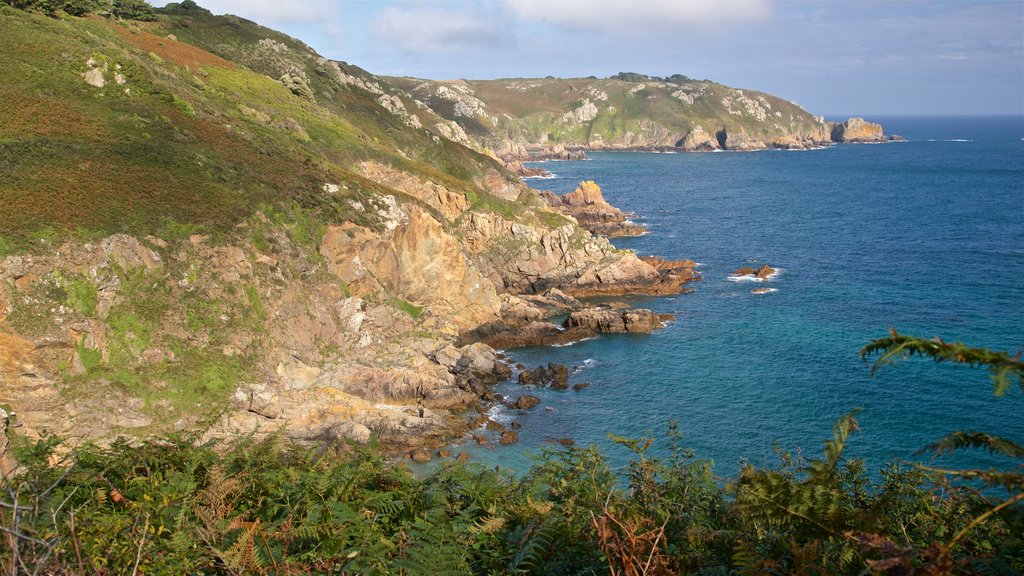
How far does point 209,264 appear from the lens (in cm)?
3756

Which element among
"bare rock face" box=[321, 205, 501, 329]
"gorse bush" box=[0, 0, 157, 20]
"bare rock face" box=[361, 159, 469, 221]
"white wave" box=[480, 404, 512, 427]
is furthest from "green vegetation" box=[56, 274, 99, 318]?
"gorse bush" box=[0, 0, 157, 20]

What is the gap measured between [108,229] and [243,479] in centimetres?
3105

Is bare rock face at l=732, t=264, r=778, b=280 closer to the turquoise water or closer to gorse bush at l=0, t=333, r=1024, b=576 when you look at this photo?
the turquoise water

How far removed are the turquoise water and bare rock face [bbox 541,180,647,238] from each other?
13.0ft

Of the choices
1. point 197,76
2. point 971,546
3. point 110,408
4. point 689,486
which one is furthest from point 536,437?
point 197,76

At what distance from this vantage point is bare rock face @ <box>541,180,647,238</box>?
92.8 meters

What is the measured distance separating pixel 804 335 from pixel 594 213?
52000mm

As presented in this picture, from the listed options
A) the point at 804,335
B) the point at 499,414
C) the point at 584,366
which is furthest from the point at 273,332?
the point at 804,335

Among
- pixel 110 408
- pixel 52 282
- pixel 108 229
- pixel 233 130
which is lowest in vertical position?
pixel 110 408

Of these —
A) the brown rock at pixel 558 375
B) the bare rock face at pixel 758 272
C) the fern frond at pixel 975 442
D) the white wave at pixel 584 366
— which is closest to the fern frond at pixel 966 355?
the fern frond at pixel 975 442

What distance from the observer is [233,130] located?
50.6m

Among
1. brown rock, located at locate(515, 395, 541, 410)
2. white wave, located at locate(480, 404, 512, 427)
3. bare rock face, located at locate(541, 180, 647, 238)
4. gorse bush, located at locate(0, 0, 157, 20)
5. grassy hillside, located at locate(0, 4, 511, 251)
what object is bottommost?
white wave, located at locate(480, 404, 512, 427)

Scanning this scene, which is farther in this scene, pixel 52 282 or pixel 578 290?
pixel 578 290

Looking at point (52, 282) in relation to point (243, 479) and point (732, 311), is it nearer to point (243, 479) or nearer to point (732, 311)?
point (243, 479)
